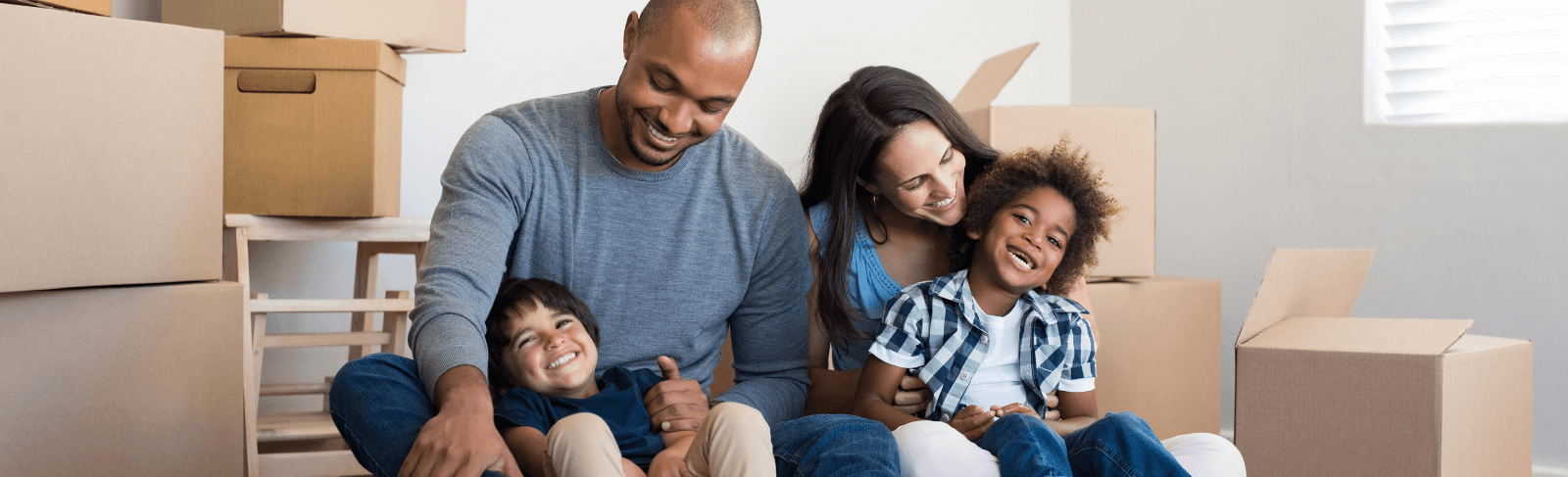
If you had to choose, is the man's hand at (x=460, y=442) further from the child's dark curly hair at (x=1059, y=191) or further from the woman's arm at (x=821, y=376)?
the child's dark curly hair at (x=1059, y=191)

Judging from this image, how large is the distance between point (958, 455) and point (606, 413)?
38 centimetres

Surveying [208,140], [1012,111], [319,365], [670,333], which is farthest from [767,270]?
[319,365]

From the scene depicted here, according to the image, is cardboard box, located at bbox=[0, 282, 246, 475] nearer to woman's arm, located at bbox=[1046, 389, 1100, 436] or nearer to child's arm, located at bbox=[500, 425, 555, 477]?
child's arm, located at bbox=[500, 425, 555, 477]

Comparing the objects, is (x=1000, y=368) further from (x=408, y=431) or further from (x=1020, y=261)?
(x=408, y=431)

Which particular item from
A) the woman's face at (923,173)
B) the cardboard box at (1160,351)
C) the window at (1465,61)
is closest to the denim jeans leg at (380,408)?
the woman's face at (923,173)

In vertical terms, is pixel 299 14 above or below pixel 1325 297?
above

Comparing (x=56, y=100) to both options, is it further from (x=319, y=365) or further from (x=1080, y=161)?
(x=1080, y=161)

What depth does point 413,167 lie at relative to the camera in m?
2.03

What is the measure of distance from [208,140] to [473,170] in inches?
13.3

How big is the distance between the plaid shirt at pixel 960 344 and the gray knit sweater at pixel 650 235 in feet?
0.44

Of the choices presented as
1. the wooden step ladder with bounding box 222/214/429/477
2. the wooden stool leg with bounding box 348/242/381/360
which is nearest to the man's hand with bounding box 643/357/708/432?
the wooden step ladder with bounding box 222/214/429/477

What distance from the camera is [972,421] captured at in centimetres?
123

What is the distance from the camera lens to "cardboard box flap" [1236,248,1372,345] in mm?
1436

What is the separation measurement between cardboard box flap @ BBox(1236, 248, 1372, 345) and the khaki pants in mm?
778
